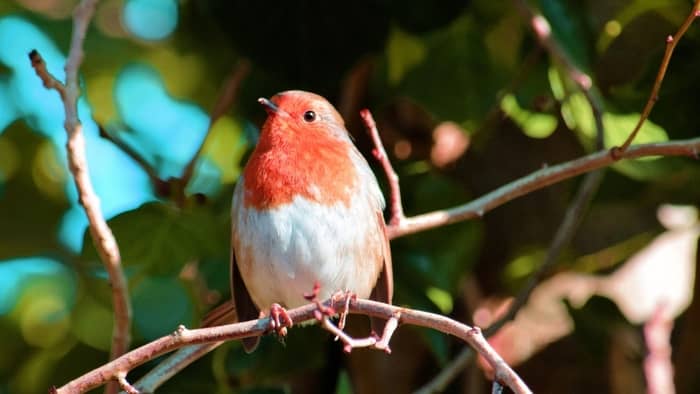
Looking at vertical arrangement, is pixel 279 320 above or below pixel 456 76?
below

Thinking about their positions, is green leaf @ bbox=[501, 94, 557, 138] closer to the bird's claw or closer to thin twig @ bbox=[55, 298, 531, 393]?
the bird's claw

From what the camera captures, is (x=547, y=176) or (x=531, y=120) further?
(x=531, y=120)

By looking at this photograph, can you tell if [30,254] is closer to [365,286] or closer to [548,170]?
[365,286]

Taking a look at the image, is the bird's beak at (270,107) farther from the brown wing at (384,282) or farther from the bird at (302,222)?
the brown wing at (384,282)

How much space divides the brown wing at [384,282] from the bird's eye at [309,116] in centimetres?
49

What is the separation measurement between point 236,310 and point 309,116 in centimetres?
79

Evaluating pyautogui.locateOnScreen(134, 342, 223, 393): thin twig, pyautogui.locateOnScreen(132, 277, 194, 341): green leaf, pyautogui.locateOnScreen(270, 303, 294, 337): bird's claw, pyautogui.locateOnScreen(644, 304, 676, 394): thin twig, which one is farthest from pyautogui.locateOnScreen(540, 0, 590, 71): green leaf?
pyautogui.locateOnScreen(132, 277, 194, 341): green leaf

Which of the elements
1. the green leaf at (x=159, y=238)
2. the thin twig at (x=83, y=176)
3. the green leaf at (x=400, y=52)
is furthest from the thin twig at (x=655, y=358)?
the green leaf at (x=400, y=52)

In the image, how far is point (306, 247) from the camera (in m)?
3.87

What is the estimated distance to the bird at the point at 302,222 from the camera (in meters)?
3.89

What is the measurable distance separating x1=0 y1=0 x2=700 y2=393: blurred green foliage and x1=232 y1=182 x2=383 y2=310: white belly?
319mm

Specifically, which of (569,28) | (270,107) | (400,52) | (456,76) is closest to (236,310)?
(270,107)

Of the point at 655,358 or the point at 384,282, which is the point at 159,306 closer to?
the point at 384,282

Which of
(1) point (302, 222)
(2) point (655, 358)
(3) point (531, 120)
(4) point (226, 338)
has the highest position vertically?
(3) point (531, 120)
